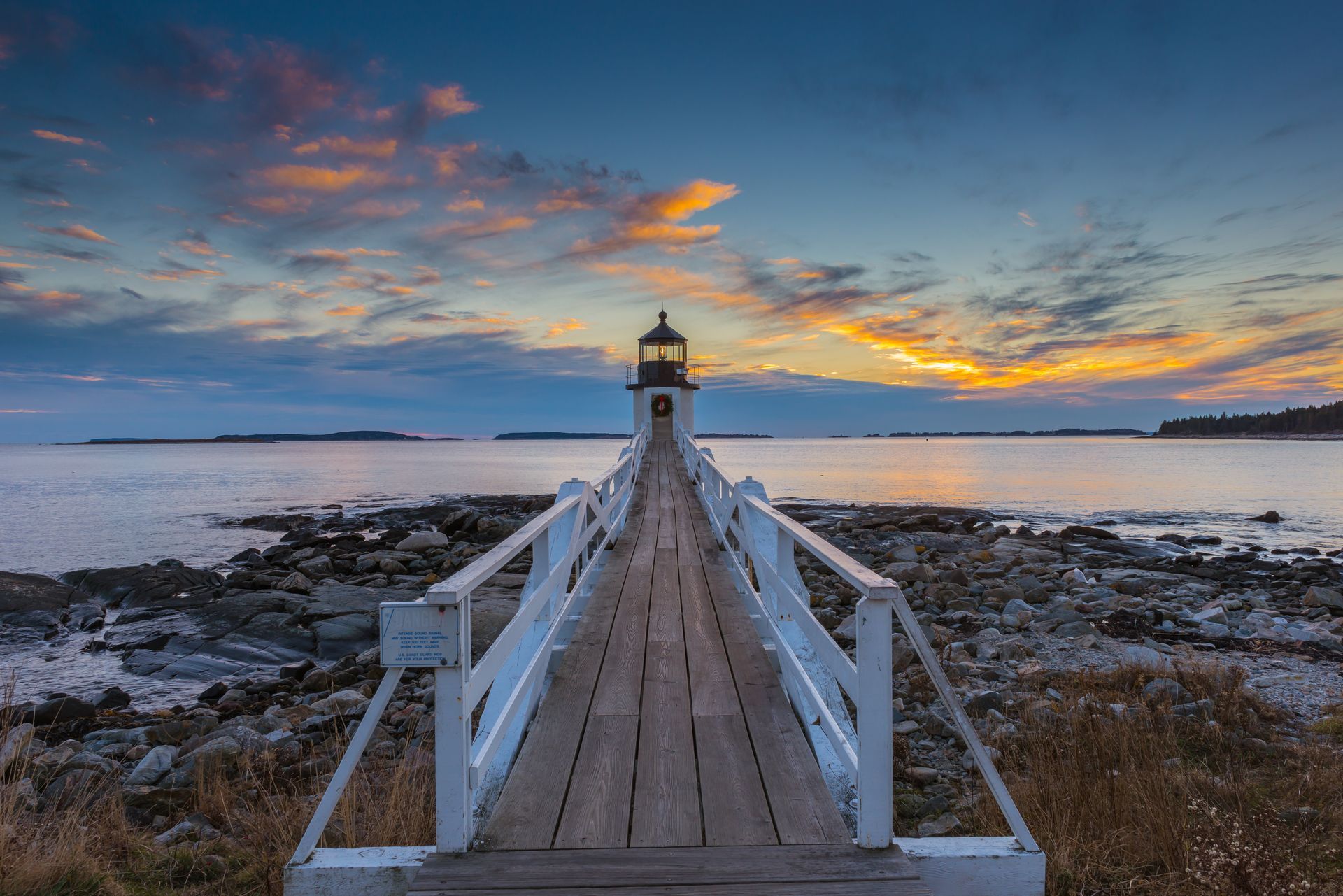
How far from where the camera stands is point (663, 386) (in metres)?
28.9

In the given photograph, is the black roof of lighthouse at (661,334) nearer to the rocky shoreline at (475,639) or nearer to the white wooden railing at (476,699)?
the rocky shoreline at (475,639)

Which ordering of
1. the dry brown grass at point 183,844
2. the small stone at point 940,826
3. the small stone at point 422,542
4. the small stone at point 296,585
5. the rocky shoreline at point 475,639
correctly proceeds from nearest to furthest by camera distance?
the dry brown grass at point 183,844
the small stone at point 940,826
the rocky shoreline at point 475,639
the small stone at point 296,585
the small stone at point 422,542

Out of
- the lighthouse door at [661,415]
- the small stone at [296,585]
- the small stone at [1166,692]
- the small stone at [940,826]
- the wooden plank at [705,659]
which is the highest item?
the lighthouse door at [661,415]

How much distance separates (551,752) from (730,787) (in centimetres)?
92

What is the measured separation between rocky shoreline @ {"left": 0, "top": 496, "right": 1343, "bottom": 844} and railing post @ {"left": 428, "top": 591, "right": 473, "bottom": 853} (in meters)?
2.66

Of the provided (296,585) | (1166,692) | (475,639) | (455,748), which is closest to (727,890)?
(455,748)

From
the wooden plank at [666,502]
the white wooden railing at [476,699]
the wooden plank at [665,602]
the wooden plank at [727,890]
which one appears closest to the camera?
the wooden plank at [727,890]

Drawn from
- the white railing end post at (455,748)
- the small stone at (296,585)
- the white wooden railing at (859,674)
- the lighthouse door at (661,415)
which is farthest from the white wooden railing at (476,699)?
the lighthouse door at (661,415)

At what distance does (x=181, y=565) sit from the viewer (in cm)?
1614

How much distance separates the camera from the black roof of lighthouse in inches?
1140

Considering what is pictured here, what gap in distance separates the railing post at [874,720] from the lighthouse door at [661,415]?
2647 cm

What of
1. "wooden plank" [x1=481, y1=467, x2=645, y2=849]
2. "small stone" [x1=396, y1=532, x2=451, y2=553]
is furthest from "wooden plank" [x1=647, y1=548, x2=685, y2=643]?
"small stone" [x1=396, y1=532, x2=451, y2=553]

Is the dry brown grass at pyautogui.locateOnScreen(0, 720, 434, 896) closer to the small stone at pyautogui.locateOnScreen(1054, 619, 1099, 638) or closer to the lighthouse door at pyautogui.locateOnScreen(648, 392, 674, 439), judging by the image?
the small stone at pyautogui.locateOnScreen(1054, 619, 1099, 638)

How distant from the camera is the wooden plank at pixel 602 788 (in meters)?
2.82
